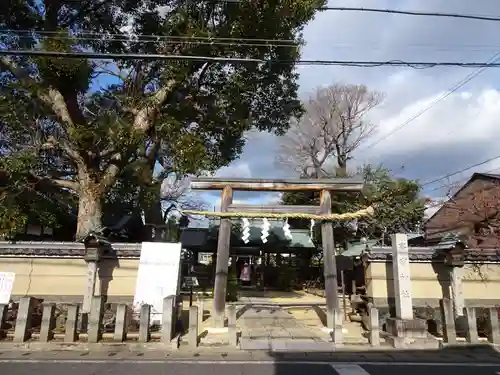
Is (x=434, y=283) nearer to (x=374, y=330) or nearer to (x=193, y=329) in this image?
(x=374, y=330)

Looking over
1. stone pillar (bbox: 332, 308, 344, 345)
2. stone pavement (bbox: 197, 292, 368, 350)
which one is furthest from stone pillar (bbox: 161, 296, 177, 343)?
stone pillar (bbox: 332, 308, 344, 345)

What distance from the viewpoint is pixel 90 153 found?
561 inches

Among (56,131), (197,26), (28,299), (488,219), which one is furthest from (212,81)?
(488,219)

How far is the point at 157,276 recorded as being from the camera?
11.5 m

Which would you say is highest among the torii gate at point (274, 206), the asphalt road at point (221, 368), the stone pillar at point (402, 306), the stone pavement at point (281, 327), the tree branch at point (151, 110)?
the tree branch at point (151, 110)

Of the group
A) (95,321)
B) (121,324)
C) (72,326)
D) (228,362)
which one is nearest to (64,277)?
(72,326)

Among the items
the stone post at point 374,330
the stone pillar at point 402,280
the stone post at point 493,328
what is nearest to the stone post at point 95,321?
the stone post at point 374,330

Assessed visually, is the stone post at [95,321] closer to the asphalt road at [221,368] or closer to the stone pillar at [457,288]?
the asphalt road at [221,368]

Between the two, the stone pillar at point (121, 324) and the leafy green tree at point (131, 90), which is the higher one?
the leafy green tree at point (131, 90)

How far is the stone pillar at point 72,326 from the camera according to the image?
30.5ft

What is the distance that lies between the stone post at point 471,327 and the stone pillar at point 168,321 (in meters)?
7.21

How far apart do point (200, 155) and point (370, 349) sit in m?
7.68

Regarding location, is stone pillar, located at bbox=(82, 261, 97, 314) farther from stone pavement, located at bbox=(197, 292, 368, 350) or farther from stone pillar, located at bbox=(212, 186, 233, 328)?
stone pillar, located at bbox=(212, 186, 233, 328)

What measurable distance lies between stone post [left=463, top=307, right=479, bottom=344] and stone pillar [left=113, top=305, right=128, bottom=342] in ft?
27.3
